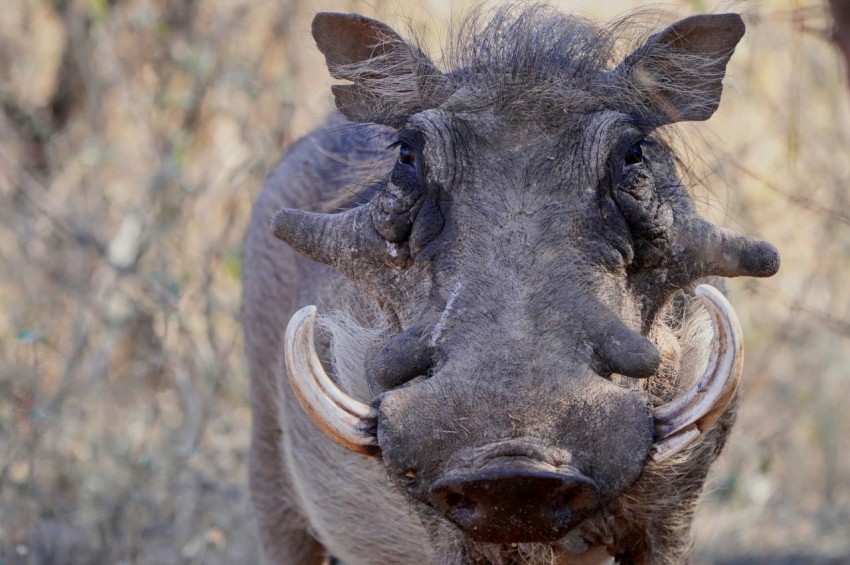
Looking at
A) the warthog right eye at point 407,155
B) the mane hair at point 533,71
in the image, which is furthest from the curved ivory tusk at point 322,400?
the mane hair at point 533,71

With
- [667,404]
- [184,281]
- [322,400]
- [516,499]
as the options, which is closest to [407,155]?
[322,400]

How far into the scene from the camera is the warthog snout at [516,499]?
1.90 metres

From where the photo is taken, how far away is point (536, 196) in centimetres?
236

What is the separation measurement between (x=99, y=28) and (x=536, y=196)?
425 centimetres

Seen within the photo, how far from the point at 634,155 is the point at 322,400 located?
2.70 ft

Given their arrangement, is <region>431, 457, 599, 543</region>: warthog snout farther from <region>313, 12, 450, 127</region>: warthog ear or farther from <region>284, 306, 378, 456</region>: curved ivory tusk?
<region>313, 12, 450, 127</region>: warthog ear

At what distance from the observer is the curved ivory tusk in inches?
86.4

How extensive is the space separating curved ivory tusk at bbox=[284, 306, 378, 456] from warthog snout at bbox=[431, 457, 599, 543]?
23cm

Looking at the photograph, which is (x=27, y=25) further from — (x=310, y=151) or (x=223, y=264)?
(x=310, y=151)

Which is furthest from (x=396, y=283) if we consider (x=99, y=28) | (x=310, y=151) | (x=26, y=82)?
(x=26, y=82)

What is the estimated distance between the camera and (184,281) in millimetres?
4641

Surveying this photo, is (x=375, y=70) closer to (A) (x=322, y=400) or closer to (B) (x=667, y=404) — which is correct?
(A) (x=322, y=400)

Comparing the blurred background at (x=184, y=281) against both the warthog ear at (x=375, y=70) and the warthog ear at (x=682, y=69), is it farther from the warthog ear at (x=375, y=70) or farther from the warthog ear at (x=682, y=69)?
the warthog ear at (x=375, y=70)

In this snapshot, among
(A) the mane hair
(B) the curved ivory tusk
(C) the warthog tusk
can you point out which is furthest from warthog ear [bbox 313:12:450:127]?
(C) the warthog tusk
